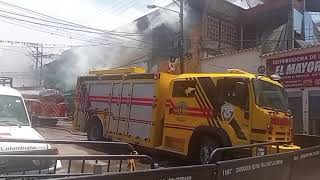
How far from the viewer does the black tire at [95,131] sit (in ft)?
53.9

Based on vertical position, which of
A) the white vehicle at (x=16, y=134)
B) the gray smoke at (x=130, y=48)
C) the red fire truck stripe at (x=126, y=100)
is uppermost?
the gray smoke at (x=130, y=48)

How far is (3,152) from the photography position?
6.14 m

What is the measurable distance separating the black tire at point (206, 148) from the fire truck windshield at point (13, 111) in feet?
17.0

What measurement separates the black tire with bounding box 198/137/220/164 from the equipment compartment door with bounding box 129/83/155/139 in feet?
6.48

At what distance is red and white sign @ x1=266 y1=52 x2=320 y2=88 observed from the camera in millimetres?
20223

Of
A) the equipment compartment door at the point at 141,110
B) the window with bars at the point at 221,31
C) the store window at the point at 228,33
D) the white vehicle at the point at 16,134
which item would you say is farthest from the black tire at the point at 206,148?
the store window at the point at 228,33

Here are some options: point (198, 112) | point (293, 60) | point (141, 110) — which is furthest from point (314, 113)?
point (198, 112)

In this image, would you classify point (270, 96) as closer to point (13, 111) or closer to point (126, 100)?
point (126, 100)

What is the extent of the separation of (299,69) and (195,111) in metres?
10.3

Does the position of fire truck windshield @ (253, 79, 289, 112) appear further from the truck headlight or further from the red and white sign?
the red and white sign

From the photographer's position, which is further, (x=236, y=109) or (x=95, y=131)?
(x=95, y=131)

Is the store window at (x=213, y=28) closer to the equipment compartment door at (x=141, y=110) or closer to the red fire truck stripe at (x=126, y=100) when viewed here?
the red fire truck stripe at (x=126, y=100)

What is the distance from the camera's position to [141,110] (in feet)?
45.8

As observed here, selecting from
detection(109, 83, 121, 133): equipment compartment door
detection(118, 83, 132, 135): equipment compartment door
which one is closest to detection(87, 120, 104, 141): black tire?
detection(109, 83, 121, 133): equipment compartment door
